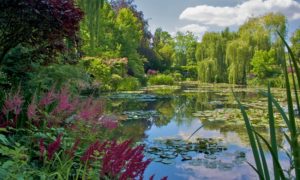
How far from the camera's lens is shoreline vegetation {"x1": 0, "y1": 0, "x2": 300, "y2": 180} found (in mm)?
1174

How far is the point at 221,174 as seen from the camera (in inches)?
135

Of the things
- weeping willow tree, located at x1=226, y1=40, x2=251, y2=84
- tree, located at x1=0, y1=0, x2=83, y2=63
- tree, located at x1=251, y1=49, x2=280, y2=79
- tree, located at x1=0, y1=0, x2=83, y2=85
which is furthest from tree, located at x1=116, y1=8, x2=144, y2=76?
tree, located at x1=0, y1=0, x2=83, y2=63

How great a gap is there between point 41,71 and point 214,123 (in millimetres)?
4071

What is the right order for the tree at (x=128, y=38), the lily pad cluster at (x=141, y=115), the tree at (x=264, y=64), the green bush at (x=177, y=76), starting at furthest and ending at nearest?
the green bush at (x=177, y=76), the tree at (x=264, y=64), the tree at (x=128, y=38), the lily pad cluster at (x=141, y=115)

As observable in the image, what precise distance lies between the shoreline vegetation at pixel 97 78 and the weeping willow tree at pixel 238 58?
0.06 meters

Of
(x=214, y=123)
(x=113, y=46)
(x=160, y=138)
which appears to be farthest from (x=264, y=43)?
(x=160, y=138)

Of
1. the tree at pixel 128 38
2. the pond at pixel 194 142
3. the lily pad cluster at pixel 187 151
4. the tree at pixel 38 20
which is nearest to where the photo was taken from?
the tree at pixel 38 20

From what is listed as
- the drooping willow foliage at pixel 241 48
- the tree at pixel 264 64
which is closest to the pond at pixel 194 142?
the drooping willow foliage at pixel 241 48

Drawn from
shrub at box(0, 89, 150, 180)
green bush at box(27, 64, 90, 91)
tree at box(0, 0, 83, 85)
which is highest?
tree at box(0, 0, 83, 85)

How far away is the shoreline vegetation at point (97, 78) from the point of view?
1.17m

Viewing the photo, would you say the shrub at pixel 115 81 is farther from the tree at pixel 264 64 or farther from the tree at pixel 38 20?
the tree at pixel 38 20

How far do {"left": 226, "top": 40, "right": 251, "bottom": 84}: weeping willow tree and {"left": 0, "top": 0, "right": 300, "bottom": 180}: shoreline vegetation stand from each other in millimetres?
57

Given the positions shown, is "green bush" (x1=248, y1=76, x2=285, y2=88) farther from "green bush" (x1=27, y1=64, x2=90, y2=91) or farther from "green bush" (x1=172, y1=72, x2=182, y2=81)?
"green bush" (x1=27, y1=64, x2=90, y2=91)

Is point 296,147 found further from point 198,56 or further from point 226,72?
point 198,56
